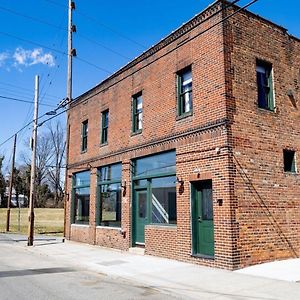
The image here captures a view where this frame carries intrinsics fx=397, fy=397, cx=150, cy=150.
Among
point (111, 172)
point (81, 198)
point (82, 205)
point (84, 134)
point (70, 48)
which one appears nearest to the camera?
point (111, 172)

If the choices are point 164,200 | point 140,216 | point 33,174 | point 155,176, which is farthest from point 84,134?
point 164,200

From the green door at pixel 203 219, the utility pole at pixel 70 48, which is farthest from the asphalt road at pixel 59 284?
the utility pole at pixel 70 48

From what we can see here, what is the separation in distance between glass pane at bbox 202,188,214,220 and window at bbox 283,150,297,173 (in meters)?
3.00

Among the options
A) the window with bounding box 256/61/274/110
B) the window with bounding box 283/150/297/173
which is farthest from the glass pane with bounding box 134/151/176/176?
the window with bounding box 283/150/297/173

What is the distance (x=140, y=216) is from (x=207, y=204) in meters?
4.15

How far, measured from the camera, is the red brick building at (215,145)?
38.1 feet

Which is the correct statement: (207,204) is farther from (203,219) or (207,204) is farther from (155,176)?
(155,176)

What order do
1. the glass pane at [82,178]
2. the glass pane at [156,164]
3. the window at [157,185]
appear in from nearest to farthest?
the window at [157,185] → the glass pane at [156,164] → the glass pane at [82,178]

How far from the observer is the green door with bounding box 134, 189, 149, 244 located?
15.4 metres

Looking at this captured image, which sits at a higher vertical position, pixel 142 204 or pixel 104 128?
pixel 104 128

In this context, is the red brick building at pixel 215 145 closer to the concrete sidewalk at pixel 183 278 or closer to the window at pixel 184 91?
the window at pixel 184 91

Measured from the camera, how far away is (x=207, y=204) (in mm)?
12297

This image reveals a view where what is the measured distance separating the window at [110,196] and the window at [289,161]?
7.03m

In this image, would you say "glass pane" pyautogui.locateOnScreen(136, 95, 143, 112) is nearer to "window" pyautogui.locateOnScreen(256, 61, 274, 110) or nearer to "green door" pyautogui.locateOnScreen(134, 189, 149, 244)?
"green door" pyautogui.locateOnScreen(134, 189, 149, 244)
